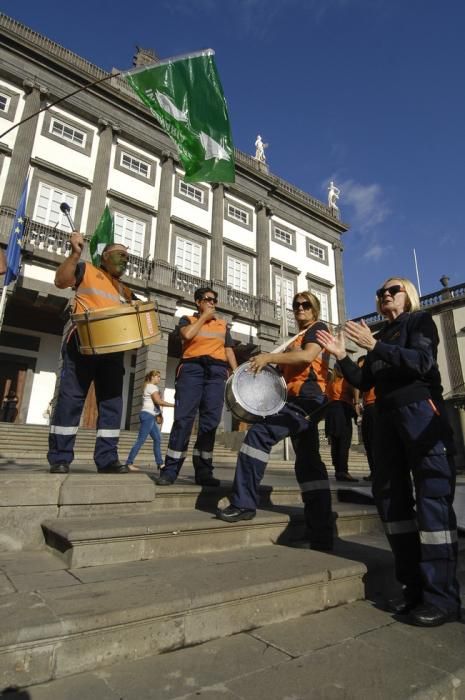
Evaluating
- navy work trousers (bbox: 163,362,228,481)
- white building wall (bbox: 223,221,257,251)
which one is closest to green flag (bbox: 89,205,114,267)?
white building wall (bbox: 223,221,257,251)

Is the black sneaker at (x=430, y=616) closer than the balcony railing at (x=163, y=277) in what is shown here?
Yes

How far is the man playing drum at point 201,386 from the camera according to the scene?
3.92m

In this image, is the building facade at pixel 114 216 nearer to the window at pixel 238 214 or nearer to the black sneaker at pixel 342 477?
the window at pixel 238 214

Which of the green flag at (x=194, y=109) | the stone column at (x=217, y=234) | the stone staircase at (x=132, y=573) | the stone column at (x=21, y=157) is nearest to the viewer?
the stone staircase at (x=132, y=573)

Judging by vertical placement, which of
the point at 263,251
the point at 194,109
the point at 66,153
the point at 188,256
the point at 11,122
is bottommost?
the point at 194,109

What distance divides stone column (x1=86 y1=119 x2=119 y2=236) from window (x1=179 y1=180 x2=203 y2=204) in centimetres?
343

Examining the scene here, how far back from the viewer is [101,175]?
16.0 meters

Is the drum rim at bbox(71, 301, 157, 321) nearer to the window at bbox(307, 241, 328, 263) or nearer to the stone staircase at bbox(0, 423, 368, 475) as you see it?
the stone staircase at bbox(0, 423, 368, 475)

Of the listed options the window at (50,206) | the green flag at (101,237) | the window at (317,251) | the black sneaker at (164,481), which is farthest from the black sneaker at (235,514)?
the window at (317,251)

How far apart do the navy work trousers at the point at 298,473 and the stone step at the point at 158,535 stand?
0.21 m

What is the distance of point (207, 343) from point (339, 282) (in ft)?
69.2

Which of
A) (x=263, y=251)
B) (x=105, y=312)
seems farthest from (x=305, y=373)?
(x=263, y=251)

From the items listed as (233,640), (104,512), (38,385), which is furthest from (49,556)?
(38,385)

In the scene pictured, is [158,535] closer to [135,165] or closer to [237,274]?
[237,274]
